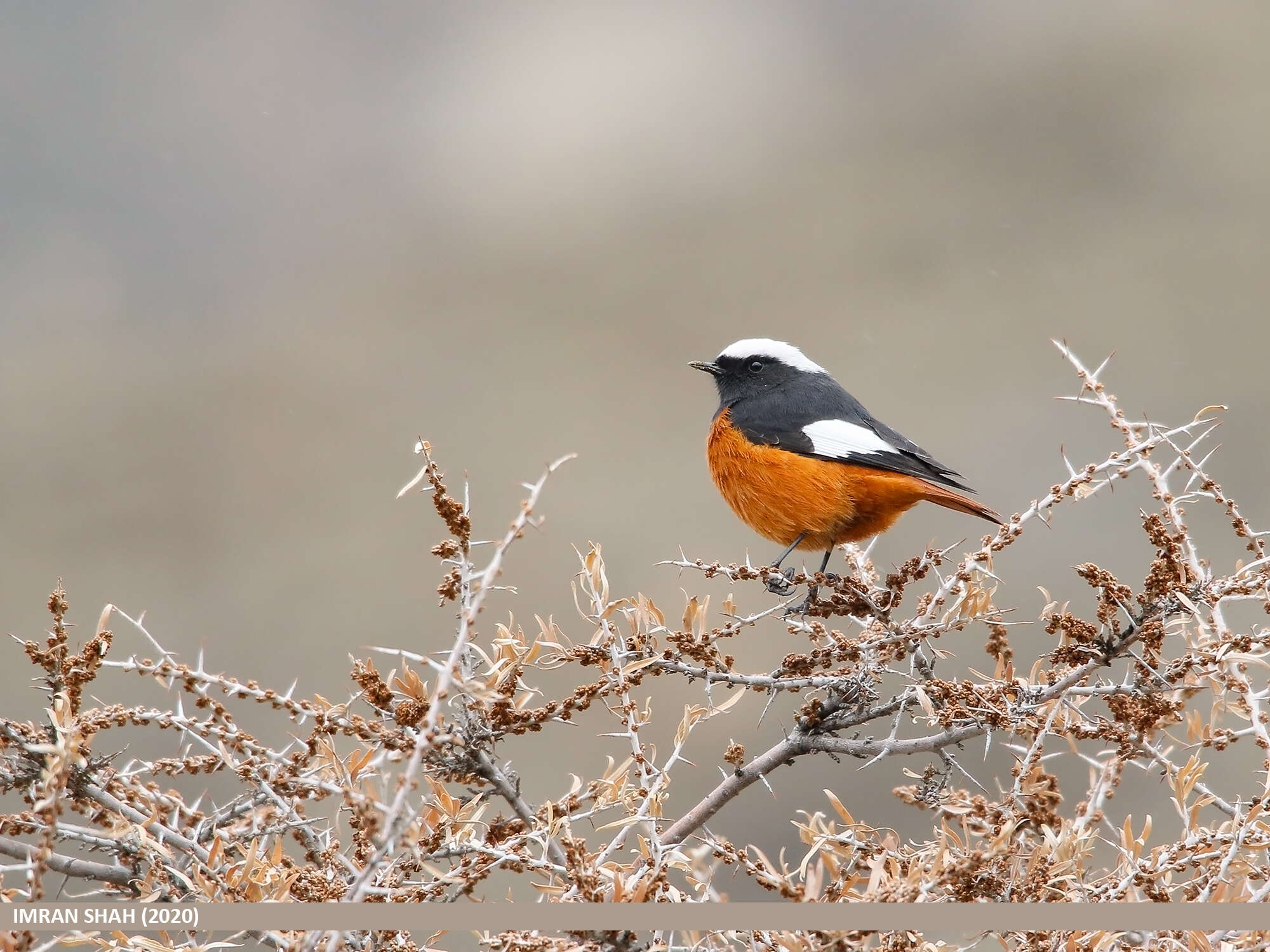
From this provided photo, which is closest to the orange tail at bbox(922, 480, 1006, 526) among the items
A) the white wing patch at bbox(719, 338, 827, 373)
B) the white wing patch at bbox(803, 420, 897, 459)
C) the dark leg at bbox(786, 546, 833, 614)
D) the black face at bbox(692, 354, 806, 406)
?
the white wing patch at bbox(803, 420, 897, 459)

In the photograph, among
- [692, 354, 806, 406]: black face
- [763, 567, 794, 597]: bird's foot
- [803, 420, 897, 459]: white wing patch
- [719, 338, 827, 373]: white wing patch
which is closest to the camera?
[763, 567, 794, 597]: bird's foot

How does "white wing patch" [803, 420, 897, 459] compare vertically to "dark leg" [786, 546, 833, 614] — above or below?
above

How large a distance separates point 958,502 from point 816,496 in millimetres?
638

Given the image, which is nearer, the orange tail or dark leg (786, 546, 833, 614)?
dark leg (786, 546, 833, 614)

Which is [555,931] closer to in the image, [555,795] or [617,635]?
[617,635]

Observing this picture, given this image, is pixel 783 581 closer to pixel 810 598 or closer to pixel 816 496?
pixel 810 598

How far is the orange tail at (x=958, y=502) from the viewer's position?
427cm

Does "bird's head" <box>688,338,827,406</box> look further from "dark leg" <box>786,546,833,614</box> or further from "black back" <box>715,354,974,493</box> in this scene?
"dark leg" <box>786,546,833,614</box>

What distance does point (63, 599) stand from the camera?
1878 millimetres

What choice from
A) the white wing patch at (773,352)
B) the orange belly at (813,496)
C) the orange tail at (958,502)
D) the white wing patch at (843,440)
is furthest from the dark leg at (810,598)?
the white wing patch at (773,352)

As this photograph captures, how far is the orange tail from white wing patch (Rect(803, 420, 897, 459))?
35 cm

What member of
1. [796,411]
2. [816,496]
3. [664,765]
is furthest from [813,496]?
[664,765]

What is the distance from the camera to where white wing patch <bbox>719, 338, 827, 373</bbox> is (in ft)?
19.2

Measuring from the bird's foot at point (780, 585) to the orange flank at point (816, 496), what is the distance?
9.5 inches
